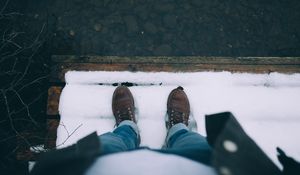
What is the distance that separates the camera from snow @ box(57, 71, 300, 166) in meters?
2.06

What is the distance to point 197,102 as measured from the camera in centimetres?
214

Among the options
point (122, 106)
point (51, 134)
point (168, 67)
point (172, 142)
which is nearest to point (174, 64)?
point (168, 67)

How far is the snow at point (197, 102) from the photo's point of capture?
2.06 m

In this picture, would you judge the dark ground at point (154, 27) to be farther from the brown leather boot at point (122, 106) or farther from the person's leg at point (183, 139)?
the person's leg at point (183, 139)

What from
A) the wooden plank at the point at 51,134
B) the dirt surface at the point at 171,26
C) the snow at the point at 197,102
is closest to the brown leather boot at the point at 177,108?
the snow at the point at 197,102

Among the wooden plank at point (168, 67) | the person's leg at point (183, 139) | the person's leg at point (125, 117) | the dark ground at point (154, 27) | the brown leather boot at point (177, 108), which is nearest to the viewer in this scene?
the person's leg at point (183, 139)

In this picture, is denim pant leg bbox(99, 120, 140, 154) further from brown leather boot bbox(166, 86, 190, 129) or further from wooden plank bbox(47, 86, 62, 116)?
wooden plank bbox(47, 86, 62, 116)

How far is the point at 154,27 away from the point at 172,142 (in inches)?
38.6

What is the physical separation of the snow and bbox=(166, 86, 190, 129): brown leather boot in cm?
5

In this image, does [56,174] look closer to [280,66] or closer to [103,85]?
[103,85]

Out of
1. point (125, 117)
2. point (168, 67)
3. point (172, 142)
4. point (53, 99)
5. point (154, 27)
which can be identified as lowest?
point (172, 142)

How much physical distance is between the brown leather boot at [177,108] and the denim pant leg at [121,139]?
25 cm

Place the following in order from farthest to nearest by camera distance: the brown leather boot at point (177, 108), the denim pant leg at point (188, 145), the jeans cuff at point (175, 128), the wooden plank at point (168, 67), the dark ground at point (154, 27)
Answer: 1. the dark ground at point (154, 27)
2. the wooden plank at point (168, 67)
3. the brown leather boot at point (177, 108)
4. the jeans cuff at point (175, 128)
5. the denim pant leg at point (188, 145)

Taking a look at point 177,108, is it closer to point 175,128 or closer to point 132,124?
point 175,128
